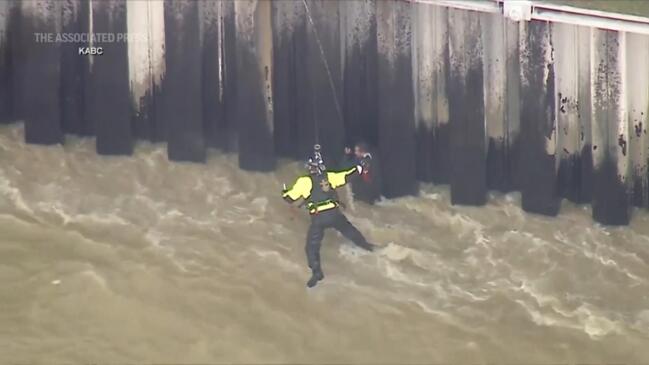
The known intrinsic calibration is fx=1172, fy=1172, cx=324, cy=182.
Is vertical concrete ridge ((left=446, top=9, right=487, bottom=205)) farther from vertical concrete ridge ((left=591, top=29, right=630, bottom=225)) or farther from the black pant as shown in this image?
the black pant

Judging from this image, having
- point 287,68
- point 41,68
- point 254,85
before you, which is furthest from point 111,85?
point 287,68

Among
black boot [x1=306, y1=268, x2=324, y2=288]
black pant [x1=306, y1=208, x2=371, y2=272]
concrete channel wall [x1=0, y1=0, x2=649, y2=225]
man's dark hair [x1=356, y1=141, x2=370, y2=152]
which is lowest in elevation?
black boot [x1=306, y1=268, x2=324, y2=288]

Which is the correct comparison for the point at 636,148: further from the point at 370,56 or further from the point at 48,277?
the point at 48,277

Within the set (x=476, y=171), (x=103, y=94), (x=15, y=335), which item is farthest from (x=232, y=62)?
(x=15, y=335)

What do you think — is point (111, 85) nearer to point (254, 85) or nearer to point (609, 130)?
point (254, 85)

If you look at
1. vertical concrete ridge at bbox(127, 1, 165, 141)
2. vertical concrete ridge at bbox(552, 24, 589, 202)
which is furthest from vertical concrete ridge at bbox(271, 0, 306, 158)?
vertical concrete ridge at bbox(552, 24, 589, 202)

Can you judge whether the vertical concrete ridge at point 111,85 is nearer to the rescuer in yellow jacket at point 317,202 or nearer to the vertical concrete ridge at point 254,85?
the vertical concrete ridge at point 254,85
